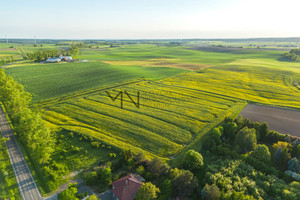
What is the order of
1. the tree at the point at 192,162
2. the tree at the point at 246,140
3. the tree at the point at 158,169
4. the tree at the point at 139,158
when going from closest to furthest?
the tree at the point at 158,169, the tree at the point at 192,162, the tree at the point at 139,158, the tree at the point at 246,140

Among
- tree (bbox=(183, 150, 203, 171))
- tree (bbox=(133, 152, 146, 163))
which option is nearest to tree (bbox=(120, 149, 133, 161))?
tree (bbox=(133, 152, 146, 163))

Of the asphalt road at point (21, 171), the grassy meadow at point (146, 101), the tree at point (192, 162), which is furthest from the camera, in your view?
the grassy meadow at point (146, 101)

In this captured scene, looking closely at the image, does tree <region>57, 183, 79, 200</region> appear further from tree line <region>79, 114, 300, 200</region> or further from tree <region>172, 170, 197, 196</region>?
tree <region>172, 170, 197, 196</region>

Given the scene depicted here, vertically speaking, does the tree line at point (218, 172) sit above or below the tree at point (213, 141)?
below

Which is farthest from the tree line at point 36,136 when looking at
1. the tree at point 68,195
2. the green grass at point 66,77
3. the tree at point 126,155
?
the green grass at point 66,77

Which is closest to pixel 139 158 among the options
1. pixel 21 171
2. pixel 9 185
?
pixel 21 171

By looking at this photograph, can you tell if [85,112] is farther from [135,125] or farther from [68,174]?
[68,174]

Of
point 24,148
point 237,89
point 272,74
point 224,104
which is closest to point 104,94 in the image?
point 24,148

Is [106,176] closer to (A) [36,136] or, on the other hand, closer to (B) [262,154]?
(A) [36,136]

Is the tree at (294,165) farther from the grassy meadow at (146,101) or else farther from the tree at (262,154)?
the grassy meadow at (146,101)
